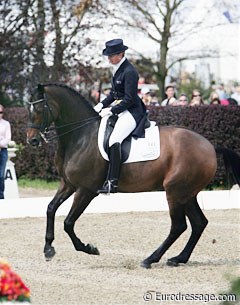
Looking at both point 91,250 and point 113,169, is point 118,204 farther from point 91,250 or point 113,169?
point 113,169

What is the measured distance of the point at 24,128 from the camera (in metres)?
20.4

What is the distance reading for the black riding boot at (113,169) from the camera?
1053cm

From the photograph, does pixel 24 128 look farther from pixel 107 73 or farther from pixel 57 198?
pixel 57 198

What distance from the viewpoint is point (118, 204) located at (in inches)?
611

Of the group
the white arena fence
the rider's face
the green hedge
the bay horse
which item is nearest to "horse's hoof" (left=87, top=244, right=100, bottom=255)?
the bay horse

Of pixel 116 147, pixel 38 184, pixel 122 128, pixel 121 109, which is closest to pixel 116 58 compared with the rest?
pixel 121 109

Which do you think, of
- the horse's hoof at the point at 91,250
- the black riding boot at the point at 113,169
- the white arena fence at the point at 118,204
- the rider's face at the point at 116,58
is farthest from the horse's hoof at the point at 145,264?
the white arena fence at the point at 118,204

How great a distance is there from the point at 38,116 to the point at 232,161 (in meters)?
2.29

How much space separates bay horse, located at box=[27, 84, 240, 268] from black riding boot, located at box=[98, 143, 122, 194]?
0.42 feet

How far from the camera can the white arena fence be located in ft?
49.6

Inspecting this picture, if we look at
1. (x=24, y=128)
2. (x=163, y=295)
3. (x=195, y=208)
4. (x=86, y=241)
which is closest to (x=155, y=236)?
(x=86, y=241)

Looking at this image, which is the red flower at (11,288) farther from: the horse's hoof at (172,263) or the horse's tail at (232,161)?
the horse's tail at (232,161)

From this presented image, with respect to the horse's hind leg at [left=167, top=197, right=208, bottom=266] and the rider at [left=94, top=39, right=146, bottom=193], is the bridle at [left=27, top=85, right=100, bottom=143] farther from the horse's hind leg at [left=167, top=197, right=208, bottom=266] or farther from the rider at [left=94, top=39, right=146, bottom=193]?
the horse's hind leg at [left=167, top=197, right=208, bottom=266]

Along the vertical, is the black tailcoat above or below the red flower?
above
